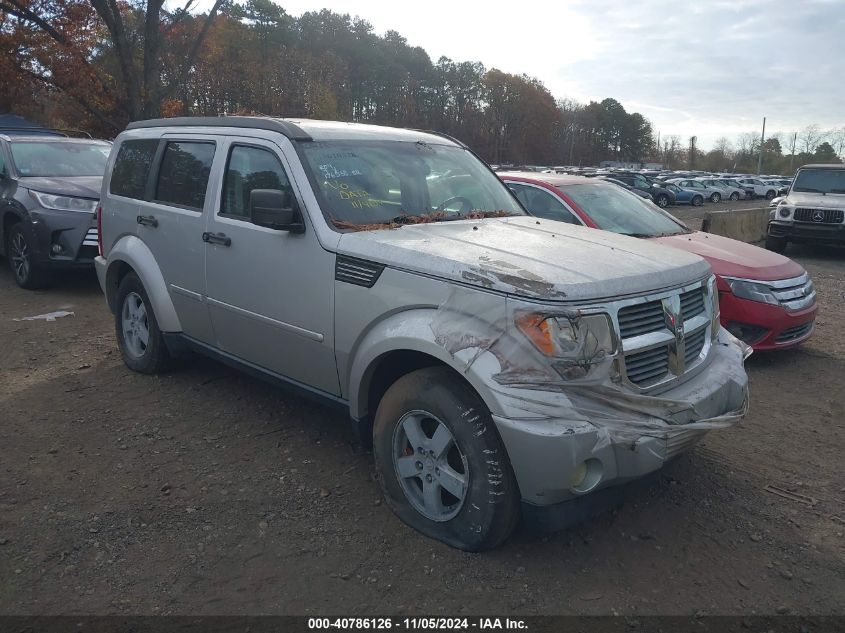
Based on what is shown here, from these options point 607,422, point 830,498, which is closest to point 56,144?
point 607,422

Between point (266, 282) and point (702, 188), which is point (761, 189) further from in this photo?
point (266, 282)

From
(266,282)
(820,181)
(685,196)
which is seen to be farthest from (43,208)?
(685,196)

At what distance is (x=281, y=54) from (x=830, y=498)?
41412 mm

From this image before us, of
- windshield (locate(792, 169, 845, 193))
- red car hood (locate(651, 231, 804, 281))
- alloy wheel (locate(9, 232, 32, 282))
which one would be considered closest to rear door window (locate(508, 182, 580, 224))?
red car hood (locate(651, 231, 804, 281))

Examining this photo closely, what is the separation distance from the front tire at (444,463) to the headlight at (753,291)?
12.6 feet

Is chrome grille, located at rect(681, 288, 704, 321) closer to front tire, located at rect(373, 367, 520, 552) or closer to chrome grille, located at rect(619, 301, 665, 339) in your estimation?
chrome grille, located at rect(619, 301, 665, 339)

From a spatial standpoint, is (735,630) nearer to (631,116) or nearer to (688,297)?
(688,297)

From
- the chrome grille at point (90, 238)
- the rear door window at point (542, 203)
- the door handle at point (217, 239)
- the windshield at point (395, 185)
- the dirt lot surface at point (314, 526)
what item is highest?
the windshield at point (395, 185)

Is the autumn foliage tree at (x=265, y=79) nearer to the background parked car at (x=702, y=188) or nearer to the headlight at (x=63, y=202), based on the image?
the headlight at (x=63, y=202)

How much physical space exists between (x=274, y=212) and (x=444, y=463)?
1.63 metres

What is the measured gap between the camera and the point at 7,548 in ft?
10.9

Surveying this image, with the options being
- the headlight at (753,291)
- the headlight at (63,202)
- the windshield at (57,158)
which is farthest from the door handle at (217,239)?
the windshield at (57,158)

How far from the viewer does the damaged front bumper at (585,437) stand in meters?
2.87

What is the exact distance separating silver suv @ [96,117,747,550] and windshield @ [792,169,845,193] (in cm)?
1157
